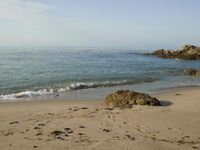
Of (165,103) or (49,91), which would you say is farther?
(49,91)

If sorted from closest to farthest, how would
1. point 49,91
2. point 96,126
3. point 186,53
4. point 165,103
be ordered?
point 96,126
point 165,103
point 49,91
point 186,53

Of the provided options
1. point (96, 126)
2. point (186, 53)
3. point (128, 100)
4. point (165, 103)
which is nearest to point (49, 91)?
point (128, 100)

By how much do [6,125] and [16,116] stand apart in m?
1.33

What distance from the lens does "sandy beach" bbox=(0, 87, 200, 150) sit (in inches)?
336

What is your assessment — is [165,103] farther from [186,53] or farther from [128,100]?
[186,53]

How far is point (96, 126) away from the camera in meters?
10.3

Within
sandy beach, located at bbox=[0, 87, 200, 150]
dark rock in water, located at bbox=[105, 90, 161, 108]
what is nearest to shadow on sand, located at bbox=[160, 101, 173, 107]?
sandy beach, located at bbox=[0, 87, 200, 150]

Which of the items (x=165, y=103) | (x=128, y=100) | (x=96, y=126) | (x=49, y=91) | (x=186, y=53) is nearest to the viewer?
(x=96, y=126)

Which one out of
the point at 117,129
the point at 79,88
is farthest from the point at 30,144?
the point at 79,88

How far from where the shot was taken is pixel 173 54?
205 feet

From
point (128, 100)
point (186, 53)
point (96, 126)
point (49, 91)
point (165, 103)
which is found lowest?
point (49, 91)

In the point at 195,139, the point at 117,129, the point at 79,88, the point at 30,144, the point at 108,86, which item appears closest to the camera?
the point at 30,144

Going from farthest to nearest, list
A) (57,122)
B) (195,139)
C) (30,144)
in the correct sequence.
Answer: (57,122) → (195,139) → (30,144)

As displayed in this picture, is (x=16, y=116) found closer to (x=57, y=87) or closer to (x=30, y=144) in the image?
(x=30, y=144)
